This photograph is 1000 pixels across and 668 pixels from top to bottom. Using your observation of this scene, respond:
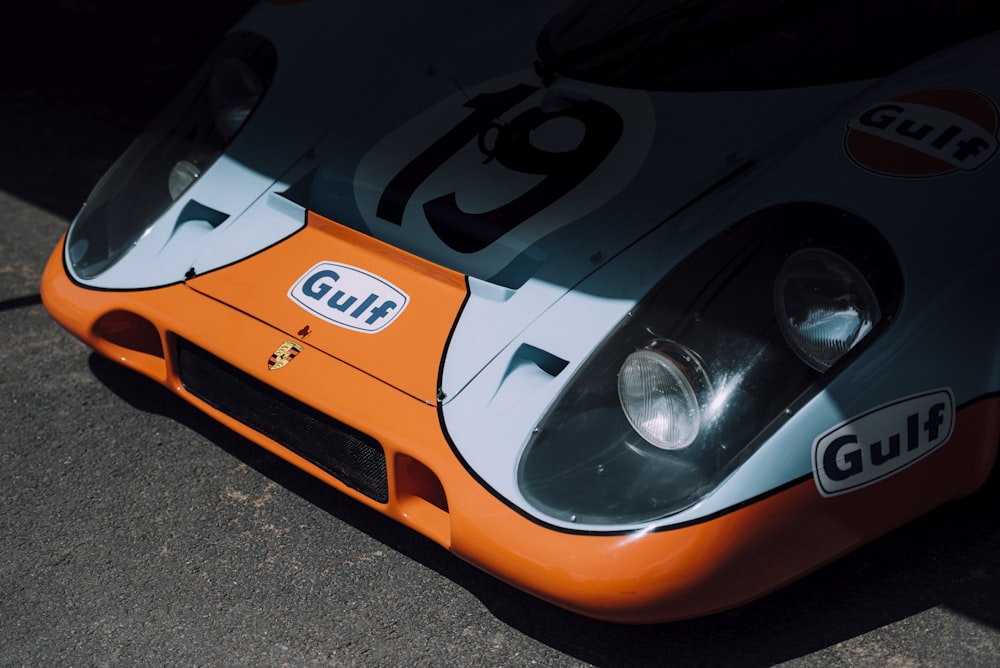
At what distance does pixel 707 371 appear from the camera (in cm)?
215

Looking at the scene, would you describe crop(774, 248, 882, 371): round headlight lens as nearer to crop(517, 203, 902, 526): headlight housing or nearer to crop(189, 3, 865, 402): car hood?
crop(517, 203, 902, 526): headlight housing

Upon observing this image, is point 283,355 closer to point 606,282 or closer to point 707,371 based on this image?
point 606,282

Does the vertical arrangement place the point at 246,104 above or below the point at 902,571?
above

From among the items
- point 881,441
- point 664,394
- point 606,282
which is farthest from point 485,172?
point 881,441

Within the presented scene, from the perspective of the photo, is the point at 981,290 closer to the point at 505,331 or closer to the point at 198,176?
the point at 505,331

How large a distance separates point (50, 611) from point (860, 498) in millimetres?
1515

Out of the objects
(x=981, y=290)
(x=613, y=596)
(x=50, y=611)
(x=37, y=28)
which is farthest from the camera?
(x=37, y=28)

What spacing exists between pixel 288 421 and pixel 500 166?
717mm

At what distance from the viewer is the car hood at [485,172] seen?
96.0 inches

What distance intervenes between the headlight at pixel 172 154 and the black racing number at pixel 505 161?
0.57 meters

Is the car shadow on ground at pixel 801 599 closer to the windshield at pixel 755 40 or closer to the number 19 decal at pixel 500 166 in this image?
the number 19 decal at pixel 500 166

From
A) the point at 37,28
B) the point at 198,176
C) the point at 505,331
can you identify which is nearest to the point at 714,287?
the point at 505,331

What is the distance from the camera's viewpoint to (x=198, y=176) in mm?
2957

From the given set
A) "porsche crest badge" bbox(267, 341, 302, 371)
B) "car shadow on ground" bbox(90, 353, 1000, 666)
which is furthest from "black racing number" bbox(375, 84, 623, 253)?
"car shadow on ground" bbox(90, 353, 1000, 666)
